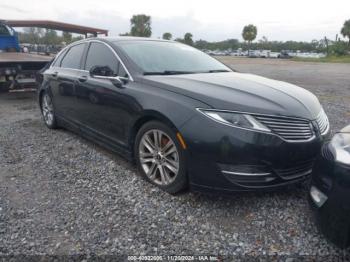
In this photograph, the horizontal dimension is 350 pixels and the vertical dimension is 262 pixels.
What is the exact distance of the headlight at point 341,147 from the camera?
6.62 feet

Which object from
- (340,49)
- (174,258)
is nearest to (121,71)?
(174,258)

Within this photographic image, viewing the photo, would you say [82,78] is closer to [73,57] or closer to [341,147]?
[73,57]

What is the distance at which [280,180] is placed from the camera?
104 inches

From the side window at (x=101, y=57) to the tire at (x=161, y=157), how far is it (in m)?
0.95

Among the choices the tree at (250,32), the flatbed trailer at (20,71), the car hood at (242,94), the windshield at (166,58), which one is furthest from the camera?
the tree at (250,32)

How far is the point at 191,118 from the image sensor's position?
8.82ft

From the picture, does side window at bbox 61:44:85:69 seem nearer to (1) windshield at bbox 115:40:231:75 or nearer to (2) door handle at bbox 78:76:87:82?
(2) door handle at bbox 78:76:87:82

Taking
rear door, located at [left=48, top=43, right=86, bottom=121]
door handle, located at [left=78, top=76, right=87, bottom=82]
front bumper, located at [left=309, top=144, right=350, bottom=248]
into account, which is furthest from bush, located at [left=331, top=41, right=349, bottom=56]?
front bumper, located at [left=309, top=144, right=350, bottom=248]

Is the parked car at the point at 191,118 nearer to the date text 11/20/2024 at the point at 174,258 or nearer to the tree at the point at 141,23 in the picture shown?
the date text 11/20/2024 at the point at 174,258

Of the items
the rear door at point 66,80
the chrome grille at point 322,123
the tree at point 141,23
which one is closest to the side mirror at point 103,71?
the rear door at point 66,80

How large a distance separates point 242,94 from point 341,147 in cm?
102

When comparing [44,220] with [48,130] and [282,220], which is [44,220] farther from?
[48,130]

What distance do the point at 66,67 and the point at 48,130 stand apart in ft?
4.19

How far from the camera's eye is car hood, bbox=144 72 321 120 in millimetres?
2676
